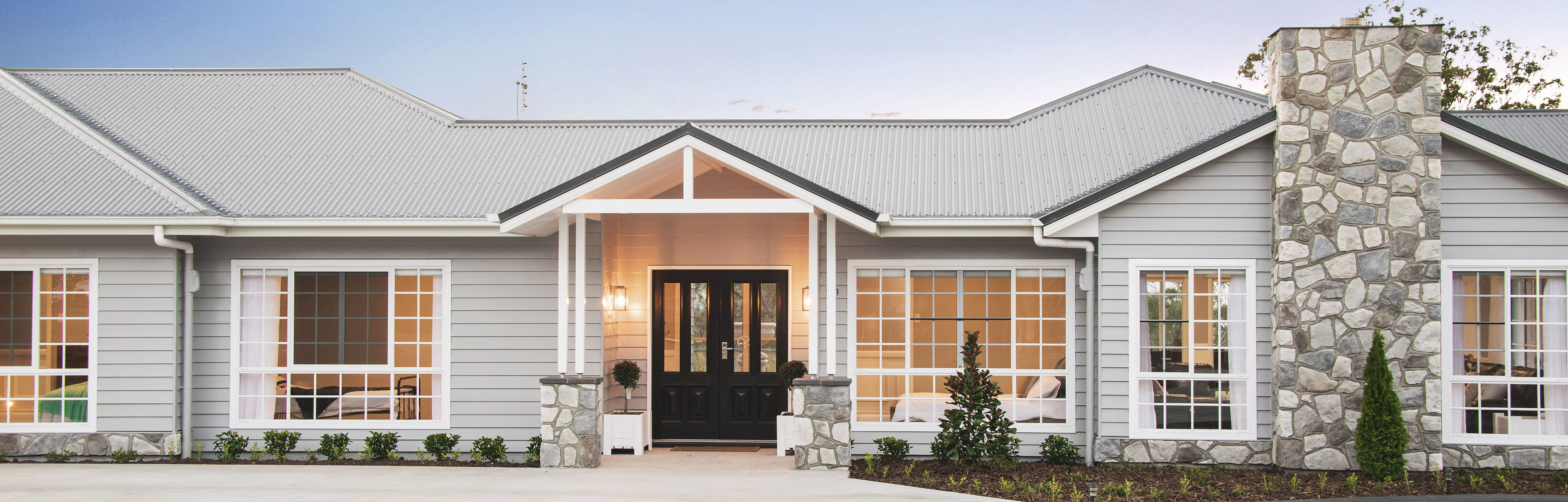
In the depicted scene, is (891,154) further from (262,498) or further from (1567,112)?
(1567,112)

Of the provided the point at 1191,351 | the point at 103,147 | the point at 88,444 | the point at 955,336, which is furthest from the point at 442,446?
the point at 1191,351

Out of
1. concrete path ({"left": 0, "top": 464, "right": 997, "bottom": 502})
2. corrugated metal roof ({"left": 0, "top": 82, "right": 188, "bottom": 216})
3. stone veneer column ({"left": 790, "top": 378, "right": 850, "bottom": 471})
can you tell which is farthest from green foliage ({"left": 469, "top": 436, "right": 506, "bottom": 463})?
corrugated metal roof ({"left": 0, "top": 82, "right": 188, "bottom": 216})

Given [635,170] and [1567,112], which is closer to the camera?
[635,170]

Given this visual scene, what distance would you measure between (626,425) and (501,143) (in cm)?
394

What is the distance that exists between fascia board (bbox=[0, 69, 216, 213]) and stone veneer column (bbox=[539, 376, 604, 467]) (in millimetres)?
→ 3629

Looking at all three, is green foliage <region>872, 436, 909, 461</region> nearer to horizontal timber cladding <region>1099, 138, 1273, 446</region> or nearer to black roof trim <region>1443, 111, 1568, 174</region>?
horizontal timber cladding <region>1099, 138, 1273, 446</region>

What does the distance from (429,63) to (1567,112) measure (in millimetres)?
17629

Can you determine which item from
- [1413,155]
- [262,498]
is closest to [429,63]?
[262,498]

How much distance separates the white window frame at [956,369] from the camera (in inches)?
330

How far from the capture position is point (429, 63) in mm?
17156

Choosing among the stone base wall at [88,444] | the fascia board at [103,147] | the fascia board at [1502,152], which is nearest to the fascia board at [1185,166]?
the fascia board at [1502,152]

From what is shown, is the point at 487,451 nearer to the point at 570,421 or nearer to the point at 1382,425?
the point at 570,421

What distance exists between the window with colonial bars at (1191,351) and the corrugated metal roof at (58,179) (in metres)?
8.72

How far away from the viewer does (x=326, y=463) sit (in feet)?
27.5
